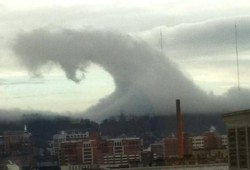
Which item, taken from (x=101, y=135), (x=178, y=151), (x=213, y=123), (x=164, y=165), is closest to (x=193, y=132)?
(x=213, y=123)

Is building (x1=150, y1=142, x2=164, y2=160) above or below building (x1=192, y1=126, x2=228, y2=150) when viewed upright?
below

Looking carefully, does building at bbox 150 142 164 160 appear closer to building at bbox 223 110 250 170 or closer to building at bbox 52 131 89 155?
building at bbox 52 131 89 155

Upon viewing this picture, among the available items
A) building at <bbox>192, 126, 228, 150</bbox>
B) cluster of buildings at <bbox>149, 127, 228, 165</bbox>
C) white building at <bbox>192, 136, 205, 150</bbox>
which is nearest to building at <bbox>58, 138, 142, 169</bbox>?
cluster of buildings at <bbox>149, 127, 228, 165</bbox>

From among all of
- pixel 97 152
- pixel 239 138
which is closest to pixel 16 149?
pixel 97 152

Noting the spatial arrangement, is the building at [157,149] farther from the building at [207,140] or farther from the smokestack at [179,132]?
the building at [207,140]

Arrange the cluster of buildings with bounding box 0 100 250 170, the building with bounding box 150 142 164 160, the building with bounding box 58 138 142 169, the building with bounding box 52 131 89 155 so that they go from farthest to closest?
the building with bounding box 52 131 89 155
the building with bounding box 58 138 142 169
the building with bounding box 150 142 164 160
the cluster of buildings with bounding box 0 100 250 170

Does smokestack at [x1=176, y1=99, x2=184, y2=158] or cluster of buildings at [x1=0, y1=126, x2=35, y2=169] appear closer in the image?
smokestack at [x1=176, y1=99, x2=184, y2=158]

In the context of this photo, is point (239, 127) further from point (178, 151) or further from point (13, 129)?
point (13, 129)

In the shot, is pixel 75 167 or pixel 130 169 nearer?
pixel 130 169

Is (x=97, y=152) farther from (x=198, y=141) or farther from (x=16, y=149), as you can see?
(x=198, y=141)
